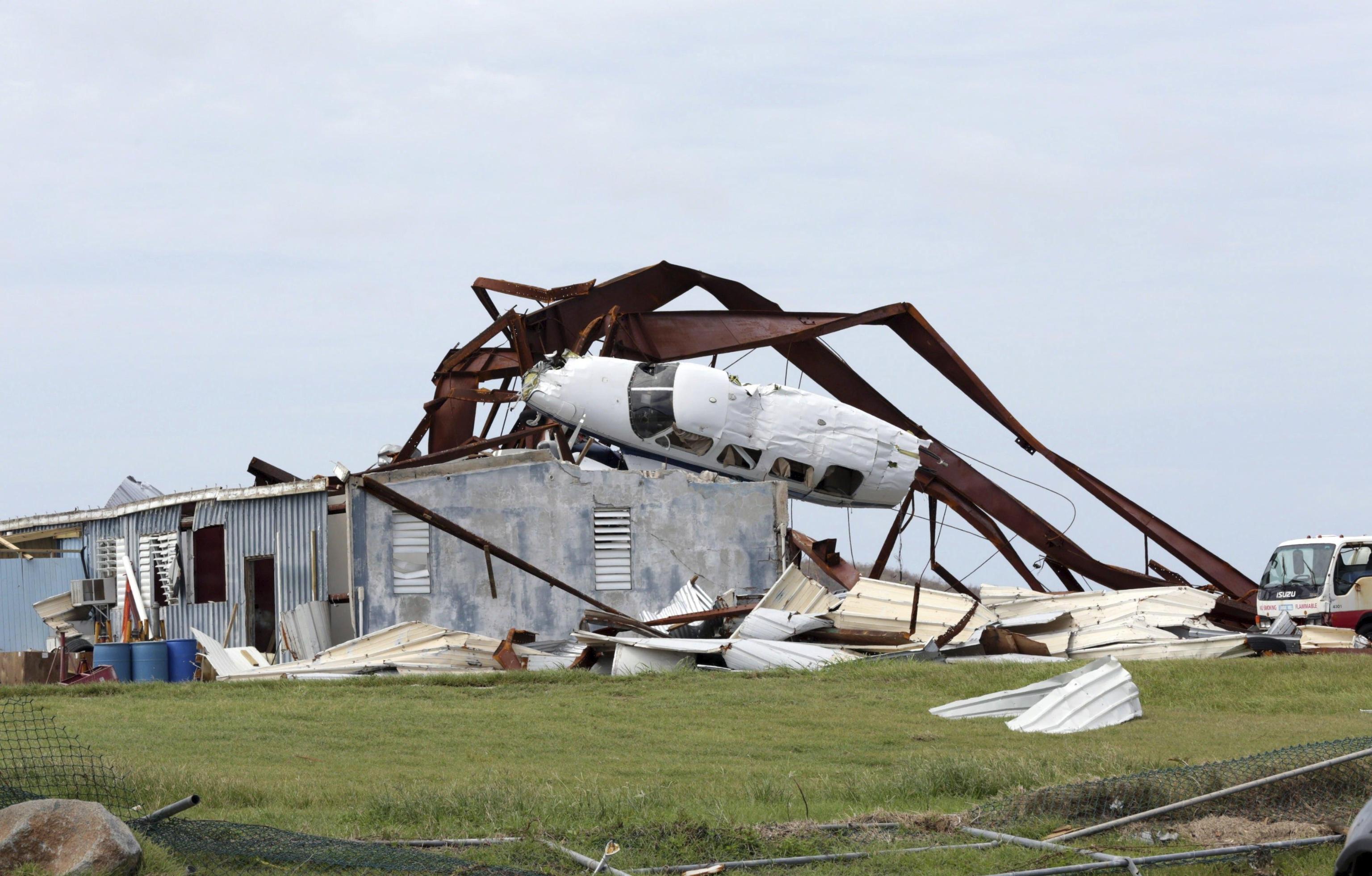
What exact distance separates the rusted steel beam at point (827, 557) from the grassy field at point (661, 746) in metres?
6.37

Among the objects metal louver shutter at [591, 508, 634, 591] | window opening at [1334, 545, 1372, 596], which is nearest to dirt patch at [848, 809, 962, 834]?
metal louver shutter at [591, 508, 634, 591]

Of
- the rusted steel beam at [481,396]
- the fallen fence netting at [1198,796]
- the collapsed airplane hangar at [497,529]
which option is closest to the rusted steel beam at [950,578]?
the collapsed airplane hangar at [497,529]

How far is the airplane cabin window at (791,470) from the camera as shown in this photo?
2891cm

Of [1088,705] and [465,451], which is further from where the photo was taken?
[465,451]

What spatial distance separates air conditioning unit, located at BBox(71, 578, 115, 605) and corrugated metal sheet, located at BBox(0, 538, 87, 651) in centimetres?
256

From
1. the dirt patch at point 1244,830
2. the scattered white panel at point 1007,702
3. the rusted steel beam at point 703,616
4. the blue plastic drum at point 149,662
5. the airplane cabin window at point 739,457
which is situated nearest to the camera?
the dirt patch at point 1244,830

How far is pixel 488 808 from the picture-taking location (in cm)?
893

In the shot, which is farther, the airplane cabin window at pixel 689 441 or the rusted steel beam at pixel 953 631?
the airplane cabin window at pixel 689 441

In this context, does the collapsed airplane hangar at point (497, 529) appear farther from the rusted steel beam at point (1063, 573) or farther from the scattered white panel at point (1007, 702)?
the scattered white panel at point (1007, 702)

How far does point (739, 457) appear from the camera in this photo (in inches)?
1129

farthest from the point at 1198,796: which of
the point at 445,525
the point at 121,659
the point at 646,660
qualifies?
the point at 121,659

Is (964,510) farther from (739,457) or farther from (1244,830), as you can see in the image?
(1244,830)

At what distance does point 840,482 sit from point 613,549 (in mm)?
5899

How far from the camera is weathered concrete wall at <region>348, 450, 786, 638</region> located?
2450 cm
